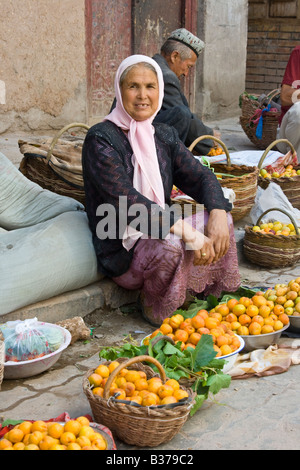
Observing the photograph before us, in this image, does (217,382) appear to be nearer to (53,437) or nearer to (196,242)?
(53,437)

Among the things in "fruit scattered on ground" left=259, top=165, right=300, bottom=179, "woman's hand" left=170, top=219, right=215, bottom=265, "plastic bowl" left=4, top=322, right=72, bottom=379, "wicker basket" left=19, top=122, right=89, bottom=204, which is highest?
"wicker basket" left=19, top=122, right=89, bottom=204

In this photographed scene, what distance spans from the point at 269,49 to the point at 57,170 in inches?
331

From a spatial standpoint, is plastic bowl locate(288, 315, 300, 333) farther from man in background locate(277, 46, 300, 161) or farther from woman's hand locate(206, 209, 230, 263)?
man in background locate(277, 46, 300, 161)

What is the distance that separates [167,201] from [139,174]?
1.33ft

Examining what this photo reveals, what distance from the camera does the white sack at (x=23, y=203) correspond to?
3938 mm

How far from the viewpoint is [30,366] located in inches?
115

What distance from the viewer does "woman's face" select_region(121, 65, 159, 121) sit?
3447mm

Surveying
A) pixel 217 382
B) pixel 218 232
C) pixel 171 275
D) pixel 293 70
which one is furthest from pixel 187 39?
pixel 217 382

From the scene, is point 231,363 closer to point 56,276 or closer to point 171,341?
point 171,341

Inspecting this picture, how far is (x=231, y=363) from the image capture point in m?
2.94

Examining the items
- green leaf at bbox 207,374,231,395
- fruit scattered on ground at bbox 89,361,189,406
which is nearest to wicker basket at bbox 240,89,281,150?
green leaf at bbox 207,374,231,395

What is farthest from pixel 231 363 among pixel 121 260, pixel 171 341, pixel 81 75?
pixel 81 75

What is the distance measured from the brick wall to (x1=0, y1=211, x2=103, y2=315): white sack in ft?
29.1

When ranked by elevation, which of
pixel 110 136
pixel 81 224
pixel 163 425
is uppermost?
pixel 110 136
